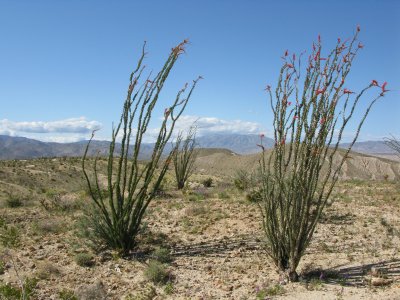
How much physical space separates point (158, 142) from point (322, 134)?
2.79 meters

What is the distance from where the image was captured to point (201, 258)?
632 cm

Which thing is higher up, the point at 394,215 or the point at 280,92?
the point at 280,92

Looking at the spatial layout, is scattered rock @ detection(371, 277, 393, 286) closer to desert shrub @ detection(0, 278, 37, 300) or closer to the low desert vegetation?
the low desert vegetation

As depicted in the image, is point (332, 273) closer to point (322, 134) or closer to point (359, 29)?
point (322, 134)

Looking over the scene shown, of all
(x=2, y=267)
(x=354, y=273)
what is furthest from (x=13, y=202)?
(x=354, y=273)

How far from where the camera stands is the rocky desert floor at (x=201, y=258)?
5055mm

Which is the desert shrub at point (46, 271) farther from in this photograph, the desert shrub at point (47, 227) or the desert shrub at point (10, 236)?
the desert shrub at point (47, 227)

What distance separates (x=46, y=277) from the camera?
5.48 m

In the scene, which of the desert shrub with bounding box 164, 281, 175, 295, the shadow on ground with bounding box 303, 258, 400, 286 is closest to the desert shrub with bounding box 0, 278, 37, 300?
the desert shrub with bounding box 164, 281, 175, 295

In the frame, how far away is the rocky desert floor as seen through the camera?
505 centimetres

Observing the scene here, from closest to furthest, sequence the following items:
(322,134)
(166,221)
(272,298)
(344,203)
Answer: (272,298), (322,134), (166,221), (344,203)

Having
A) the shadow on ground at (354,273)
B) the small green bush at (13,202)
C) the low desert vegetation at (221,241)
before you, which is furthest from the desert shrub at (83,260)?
the small green bush at (13,202)

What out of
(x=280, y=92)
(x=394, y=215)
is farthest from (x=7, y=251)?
(x=394, y=215)

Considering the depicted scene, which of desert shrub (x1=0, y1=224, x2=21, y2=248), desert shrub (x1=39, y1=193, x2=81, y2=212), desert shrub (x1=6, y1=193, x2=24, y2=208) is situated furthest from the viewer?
desert shrub (x1=6, y1=193, x2=24, y2=208)
